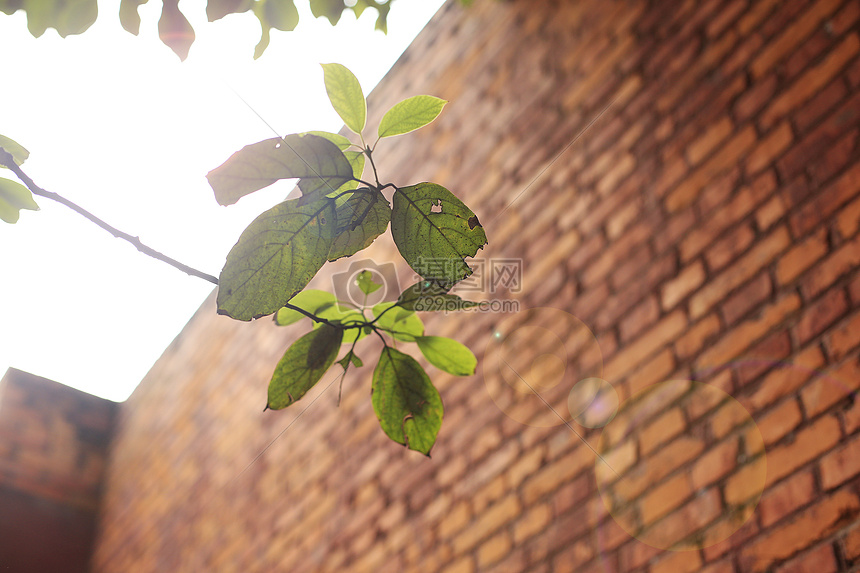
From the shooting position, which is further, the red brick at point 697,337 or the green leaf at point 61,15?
the red brick at point 697,337

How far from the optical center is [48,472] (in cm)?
396

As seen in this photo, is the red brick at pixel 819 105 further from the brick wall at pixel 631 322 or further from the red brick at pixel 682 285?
the red brick at pixel 682 285

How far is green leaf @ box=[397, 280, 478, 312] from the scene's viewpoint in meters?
0.64

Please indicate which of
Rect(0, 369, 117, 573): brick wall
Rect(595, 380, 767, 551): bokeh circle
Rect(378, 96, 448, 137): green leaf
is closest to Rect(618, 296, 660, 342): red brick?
Rect(595, 380, 767, 551): bokeh circle

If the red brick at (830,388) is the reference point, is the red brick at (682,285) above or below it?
above

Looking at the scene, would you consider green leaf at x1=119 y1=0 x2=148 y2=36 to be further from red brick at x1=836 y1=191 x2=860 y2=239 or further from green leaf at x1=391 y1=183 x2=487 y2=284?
red brick at x1=836 y1=191 x2=860 y2=239

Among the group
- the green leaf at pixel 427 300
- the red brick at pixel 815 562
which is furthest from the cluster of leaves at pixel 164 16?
the red brick at pixel 815 562

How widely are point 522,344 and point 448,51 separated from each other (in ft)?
4.46

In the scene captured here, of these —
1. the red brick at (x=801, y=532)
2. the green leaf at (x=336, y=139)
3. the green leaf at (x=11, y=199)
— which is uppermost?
the green leaf at (x=11, y=199)

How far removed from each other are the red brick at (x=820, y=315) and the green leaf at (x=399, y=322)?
2.95 feet

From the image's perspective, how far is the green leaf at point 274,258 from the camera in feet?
1.78

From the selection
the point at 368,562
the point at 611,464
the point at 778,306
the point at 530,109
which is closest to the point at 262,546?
the point at 368,562

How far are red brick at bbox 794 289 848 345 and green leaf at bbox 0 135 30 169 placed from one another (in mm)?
1288

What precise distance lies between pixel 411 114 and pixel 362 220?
0.42ft
